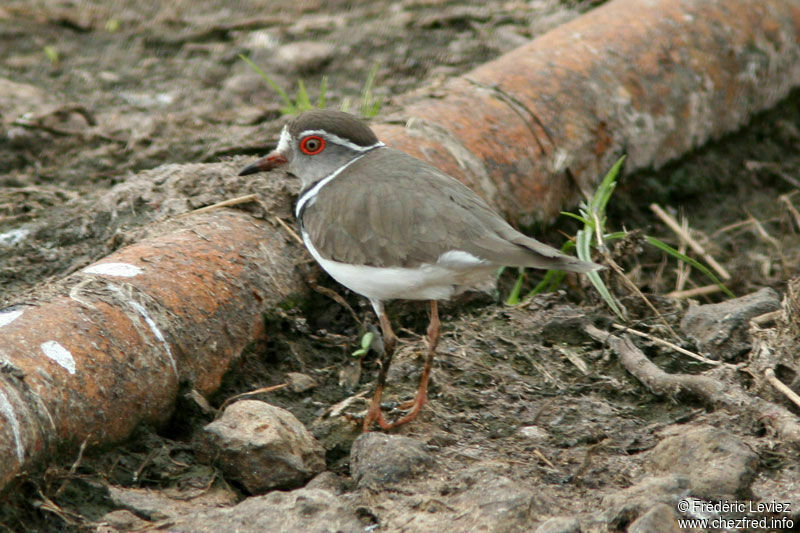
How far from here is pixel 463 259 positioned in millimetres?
3711

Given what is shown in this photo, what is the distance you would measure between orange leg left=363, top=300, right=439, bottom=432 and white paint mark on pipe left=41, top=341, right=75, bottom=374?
3.88 ft

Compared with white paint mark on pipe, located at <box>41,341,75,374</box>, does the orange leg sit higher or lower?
lower

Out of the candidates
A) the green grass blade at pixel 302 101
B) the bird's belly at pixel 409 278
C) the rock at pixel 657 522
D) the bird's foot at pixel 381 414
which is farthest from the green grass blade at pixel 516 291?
the rock at pixel 657 522

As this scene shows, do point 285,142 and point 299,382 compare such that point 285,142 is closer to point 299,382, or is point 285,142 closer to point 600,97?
point 299,382

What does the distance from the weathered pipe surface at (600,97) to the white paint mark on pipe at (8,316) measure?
226cm

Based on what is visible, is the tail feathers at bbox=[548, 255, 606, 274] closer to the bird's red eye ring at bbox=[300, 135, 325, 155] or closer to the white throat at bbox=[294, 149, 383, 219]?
the white throat at bbox=[294, 149, 383, 219]

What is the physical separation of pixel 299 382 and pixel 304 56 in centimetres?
374

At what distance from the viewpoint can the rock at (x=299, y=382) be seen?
414 cm

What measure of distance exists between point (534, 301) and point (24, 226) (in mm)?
2690

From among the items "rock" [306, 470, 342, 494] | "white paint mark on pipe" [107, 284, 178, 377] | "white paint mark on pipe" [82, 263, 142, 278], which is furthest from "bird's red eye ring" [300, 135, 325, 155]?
"rock" [306, 470, 342, 494]

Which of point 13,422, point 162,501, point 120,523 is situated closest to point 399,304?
point 162,501

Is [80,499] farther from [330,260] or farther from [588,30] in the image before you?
[588,30]

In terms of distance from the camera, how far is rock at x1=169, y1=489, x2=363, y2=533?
9.94ft

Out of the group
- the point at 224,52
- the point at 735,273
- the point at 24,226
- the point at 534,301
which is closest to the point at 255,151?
the point at 24,226
